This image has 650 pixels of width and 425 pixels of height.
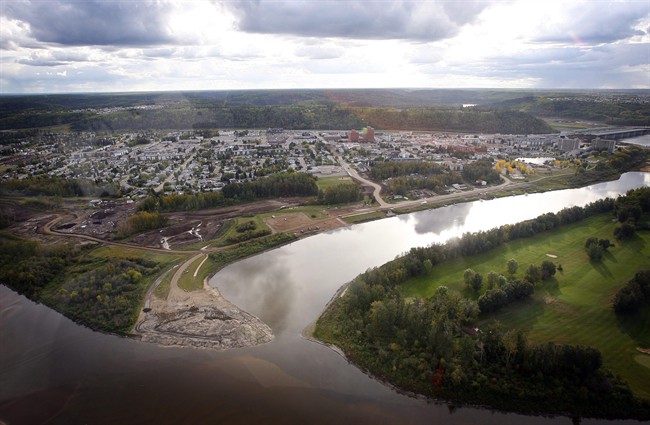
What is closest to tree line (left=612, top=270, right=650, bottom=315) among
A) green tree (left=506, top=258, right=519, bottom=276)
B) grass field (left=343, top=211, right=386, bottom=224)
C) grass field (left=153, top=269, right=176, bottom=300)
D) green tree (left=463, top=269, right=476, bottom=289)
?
green tree (left=506, top=258, right=519, bottom=276)

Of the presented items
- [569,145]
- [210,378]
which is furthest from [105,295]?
[569,145]

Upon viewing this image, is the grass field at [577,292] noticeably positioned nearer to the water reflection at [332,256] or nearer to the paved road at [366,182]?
the water reflection at [332,256]

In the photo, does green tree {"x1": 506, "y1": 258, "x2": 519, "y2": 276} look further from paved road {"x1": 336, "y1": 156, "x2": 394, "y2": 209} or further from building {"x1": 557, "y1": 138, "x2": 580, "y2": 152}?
building {"x1": 557, "y1": 138, "x2": 580, "y2": 152}

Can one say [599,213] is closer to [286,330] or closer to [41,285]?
[286,330]

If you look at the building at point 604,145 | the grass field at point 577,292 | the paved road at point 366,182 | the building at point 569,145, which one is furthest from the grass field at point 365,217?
the building at point 604,145

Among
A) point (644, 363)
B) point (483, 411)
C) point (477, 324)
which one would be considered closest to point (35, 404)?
point (483, 411)

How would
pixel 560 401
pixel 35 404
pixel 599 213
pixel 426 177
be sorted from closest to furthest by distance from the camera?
pixel 560 401
pixel 35 404
pixel 599 213
pixel 426 177

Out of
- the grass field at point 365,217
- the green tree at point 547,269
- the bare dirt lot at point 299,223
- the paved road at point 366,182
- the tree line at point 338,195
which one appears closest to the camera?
the green tree at point 547,269
